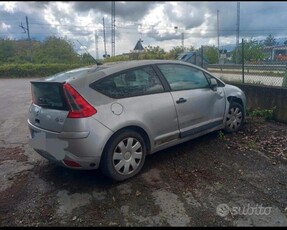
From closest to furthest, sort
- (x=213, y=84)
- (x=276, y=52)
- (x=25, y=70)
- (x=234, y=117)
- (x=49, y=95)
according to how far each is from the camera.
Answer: (x=49, y=95) < (x=213, y=84) < (x=234, y=117) < (x=276, y=52) < (x=25, y=70)

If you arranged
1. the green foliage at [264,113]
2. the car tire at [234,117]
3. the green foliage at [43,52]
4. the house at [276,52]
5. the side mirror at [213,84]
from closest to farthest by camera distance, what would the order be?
the side mirror at [213,84] < the car tire at [234,117] < the green foliage at [264,113] < the house at [276,52] < the green foliage at [43,52]

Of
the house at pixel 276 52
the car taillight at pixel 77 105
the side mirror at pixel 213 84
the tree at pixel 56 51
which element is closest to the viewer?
the car taillight at pixel 77 105

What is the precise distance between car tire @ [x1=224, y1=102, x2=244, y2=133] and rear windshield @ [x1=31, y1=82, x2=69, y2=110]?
9.90 feet

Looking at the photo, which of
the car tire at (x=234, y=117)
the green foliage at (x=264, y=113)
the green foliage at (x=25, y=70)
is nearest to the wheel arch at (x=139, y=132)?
the car tire at (x=234, y=117)

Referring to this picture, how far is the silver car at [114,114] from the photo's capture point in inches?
116

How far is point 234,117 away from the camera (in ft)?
15.7

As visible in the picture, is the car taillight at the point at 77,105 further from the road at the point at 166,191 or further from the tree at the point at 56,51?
the tree at the point at 56,51

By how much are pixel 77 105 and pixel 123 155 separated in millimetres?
869

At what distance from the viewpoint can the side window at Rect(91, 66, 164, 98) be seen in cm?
312

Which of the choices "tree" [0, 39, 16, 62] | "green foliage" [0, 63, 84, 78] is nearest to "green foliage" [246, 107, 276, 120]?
"green foliage" [0, 63, 84, 78]

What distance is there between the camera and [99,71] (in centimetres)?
326

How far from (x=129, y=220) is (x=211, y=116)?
241 cm

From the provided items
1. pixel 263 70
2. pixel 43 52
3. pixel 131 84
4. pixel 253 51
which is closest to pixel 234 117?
pixel 131 84

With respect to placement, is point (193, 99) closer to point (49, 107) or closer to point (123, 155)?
point (123, 155)
